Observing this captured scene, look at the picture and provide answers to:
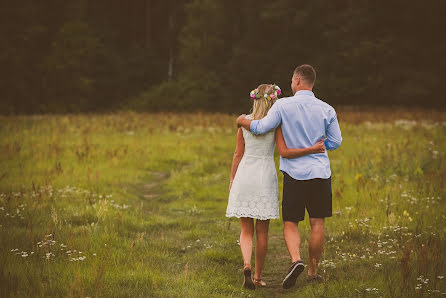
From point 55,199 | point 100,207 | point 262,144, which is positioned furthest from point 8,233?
point 262,144

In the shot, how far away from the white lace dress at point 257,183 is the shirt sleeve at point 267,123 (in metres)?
0.16

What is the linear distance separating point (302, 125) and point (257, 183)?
2.60 feet

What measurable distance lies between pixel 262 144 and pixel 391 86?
4074 cm

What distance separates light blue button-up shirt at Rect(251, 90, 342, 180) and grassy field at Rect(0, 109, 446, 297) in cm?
122

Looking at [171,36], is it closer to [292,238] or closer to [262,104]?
[262,104]

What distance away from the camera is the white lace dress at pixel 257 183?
192 inches

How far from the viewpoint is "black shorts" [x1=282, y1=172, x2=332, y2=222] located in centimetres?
485

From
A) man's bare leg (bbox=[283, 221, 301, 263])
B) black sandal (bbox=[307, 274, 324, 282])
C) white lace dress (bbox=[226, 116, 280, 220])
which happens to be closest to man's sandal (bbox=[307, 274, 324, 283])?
black sandal (bbox=[307, 274, 324, 282])

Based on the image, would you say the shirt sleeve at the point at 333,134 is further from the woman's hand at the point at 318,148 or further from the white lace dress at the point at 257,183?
the white lace dress at the point at 257,183

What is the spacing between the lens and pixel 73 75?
4622 centimetres

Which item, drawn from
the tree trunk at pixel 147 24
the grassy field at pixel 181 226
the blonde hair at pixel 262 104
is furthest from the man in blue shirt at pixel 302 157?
the tree trunk at pixel 147 24

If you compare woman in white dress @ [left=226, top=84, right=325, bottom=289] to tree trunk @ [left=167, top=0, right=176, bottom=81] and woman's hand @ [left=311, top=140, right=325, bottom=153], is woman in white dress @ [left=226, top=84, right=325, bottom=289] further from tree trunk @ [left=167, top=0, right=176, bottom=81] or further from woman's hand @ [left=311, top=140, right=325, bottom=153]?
tree trunk @ [left=167, top=0, right=176, bottom=81]

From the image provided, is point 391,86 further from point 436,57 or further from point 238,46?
point 238,46

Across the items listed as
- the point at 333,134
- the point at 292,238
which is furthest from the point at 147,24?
the point at 292,238
